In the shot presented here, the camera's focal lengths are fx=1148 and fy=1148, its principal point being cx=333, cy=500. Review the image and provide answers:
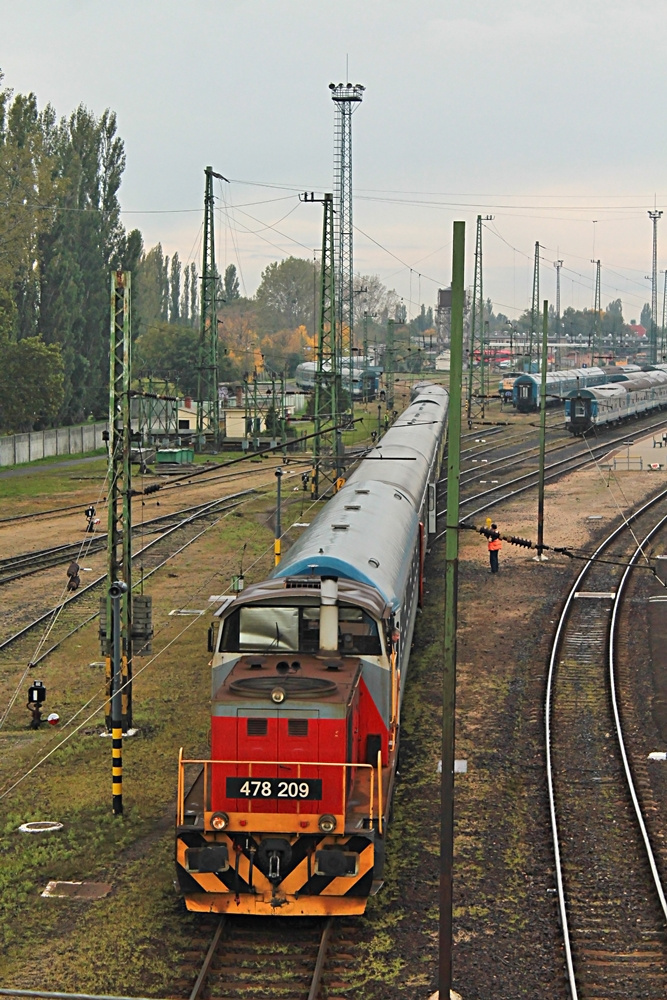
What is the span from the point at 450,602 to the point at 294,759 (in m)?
2.68

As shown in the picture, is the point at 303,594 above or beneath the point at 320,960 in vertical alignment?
above

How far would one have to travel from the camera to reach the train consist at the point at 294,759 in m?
13.1

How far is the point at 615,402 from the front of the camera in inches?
3191

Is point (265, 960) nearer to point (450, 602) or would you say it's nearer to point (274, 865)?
point (274, 865)

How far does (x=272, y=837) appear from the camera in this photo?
13.1 m

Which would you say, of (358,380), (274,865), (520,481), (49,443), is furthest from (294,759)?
(358,380)

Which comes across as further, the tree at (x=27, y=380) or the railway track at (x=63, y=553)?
the tree at (x=27, y=380)

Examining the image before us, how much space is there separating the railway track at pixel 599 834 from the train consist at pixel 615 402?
43.5 meters

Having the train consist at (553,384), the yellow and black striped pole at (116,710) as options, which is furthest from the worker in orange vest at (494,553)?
the train consist at (553,384)

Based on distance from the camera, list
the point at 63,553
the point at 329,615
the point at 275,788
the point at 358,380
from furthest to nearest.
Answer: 1. the point at 358,380
2. the point at 63,553
3. the point at 329,615
4. the point at 275,788

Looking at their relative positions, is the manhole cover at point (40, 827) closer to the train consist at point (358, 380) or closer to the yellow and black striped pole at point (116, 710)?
the yellow and black striped pole at point (116, 710)

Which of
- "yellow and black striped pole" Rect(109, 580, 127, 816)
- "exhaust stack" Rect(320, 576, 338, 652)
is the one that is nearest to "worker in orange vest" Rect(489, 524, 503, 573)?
"yellow and black striped pole" Rect(109, 580, 127, 816)

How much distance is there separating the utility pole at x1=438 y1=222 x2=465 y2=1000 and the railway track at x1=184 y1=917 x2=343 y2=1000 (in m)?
1.35

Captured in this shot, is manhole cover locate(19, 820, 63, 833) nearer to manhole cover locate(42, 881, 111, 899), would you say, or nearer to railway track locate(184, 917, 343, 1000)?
manhole cover locate(42, 881, 111, 899)
